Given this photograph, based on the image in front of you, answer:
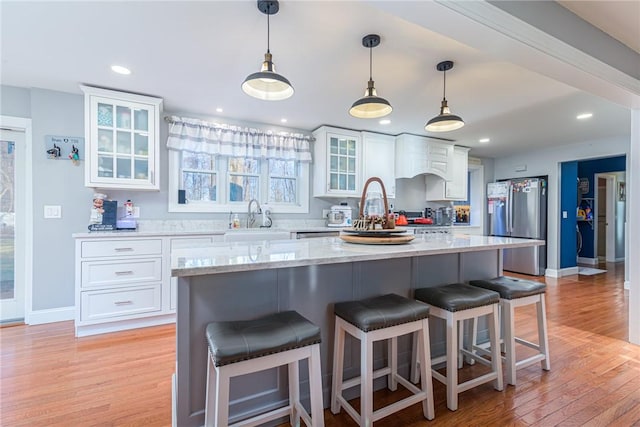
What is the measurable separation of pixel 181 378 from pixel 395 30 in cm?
237

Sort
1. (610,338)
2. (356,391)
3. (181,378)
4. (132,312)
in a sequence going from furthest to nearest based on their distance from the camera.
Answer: (132,312) → (610,338) → (356,391) → (181,378)

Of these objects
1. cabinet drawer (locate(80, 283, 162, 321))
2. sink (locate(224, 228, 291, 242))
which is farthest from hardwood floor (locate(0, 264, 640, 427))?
sink (locate(224, 228, 291, 242))

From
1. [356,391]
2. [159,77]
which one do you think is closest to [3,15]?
[159,77]

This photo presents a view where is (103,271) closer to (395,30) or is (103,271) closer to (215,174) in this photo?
(215,174)

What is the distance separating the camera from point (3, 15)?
6.19 ft

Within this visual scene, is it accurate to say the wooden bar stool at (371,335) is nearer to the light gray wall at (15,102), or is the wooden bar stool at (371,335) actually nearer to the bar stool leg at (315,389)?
the bar stool leg at (315,389)

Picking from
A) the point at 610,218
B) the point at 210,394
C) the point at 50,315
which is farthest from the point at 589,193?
the point at 50,315

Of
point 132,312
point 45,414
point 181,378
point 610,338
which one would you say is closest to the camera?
point 181,378

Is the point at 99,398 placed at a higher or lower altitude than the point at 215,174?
lower

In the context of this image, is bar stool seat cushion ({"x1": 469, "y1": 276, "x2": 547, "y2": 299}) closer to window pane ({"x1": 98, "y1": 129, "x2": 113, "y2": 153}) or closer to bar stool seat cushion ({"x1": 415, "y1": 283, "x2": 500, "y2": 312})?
bar stool seat cushion ({"x1": 415, "y1": 283, "x2": 500, "y2": 312})

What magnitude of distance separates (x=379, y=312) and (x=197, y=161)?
10.4 feet

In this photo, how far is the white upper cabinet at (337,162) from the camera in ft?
13.7

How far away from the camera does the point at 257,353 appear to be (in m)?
1.15

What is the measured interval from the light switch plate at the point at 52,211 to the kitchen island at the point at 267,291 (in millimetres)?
2390
